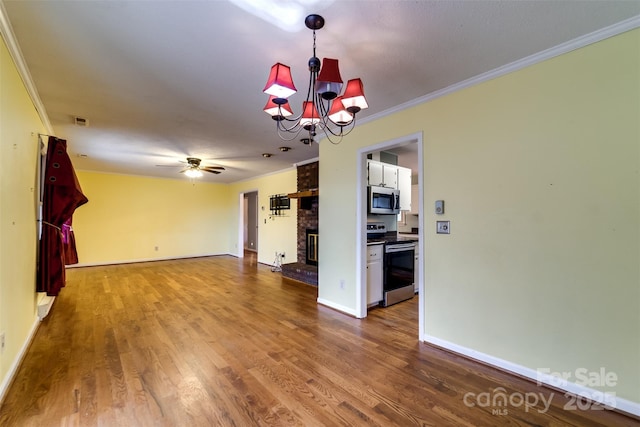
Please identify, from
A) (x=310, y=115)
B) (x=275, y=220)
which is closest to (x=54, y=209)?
(x=310, y=115)

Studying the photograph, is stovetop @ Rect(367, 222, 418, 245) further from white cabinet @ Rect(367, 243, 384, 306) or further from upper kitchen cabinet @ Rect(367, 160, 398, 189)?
upper kitchen cabinet @ Rect(367, 160, 398, 189)

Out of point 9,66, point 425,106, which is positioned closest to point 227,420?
point 9,66

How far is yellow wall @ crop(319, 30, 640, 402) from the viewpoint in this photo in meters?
1.77

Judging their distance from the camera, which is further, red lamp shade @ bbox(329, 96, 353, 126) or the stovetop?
the stovetop

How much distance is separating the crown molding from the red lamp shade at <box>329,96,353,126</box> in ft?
6.52

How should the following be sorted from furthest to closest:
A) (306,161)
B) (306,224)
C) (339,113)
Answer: (306,224)
(306,161)
(339,113)

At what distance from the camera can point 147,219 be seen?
7543 mm

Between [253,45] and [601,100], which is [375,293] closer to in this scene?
[601,100]

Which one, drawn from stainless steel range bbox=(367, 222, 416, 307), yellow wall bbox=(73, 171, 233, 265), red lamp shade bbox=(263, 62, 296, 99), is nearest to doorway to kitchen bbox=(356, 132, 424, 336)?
stainless steel range bbox=(367, 222, 416, 307)

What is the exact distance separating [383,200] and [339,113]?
99.9 inches

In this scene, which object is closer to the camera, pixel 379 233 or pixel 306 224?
pixel 379 233

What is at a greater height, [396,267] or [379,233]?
[379,233]

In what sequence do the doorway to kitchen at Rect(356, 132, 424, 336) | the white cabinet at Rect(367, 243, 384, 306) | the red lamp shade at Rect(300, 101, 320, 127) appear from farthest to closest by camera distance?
the white cabinet at Rect(367, 243, 384, 306)
the doorway to kitchen at Rect(356, 132, 424, 336)
the red lamp shade at Rect(300, 101, 320, 127)

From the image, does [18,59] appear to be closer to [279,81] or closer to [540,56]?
[279,81]
